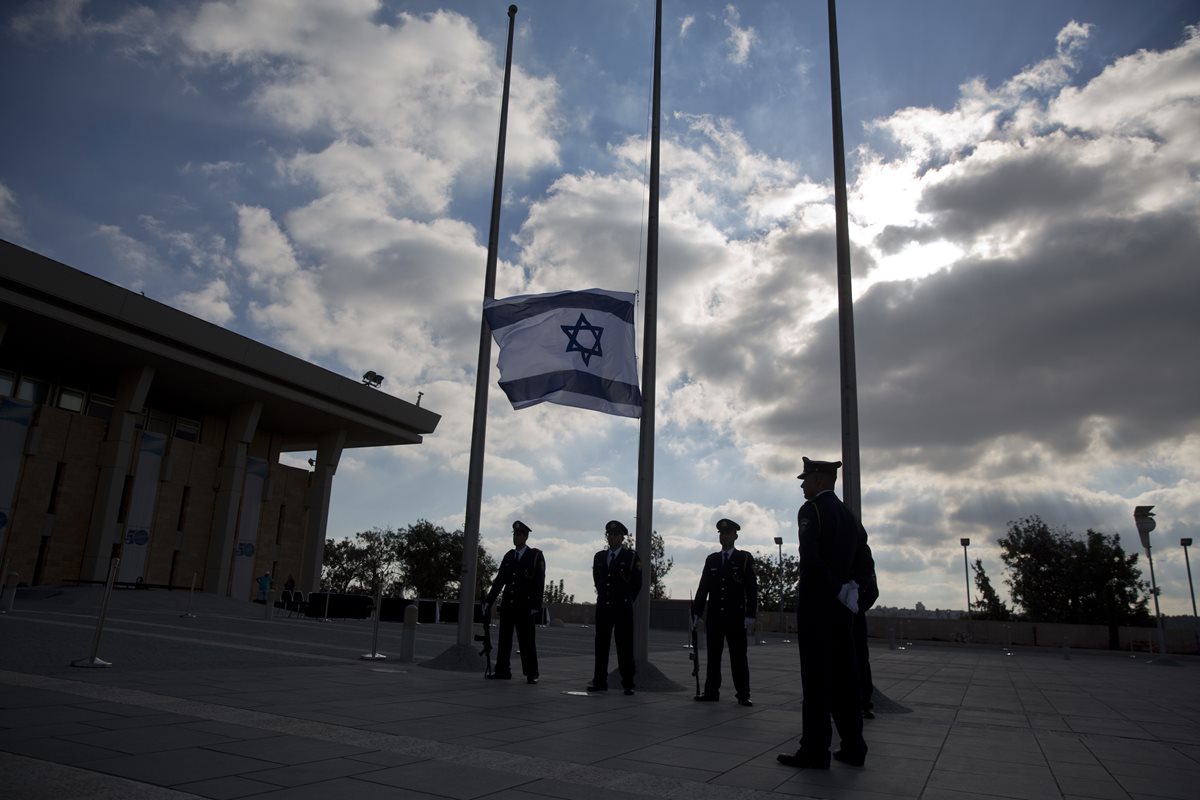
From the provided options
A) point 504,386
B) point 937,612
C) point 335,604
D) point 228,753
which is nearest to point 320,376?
point 335,604

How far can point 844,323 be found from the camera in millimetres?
10867

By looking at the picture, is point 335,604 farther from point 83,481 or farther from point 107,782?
point 107,782

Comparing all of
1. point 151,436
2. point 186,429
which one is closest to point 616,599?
point 151,436

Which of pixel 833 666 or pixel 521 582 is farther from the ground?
pixel 521 582

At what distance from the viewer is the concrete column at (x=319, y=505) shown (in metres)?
49.1

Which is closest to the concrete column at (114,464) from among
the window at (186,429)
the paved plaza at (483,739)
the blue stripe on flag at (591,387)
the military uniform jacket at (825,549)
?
the window at (186,429)

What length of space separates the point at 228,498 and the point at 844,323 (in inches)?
1653

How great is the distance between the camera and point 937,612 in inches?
4003

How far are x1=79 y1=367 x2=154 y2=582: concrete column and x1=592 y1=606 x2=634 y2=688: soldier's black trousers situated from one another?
1428 inches

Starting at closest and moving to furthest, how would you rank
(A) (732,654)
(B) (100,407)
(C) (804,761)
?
(C) (804,761) < (A) (732,654) < (B) (100,407)

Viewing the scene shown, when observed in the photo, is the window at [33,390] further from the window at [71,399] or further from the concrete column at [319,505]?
the concrete column at [319,505]

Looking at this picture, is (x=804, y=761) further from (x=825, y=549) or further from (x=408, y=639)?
(x=408, y=639)

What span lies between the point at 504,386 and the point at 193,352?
33.3 metres

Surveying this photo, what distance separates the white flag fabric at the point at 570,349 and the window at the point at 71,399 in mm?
38385
